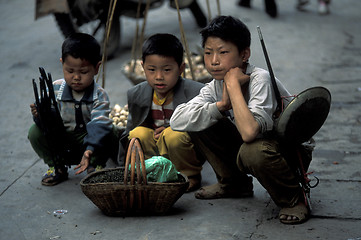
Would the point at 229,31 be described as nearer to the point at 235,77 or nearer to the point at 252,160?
the point at 235,77

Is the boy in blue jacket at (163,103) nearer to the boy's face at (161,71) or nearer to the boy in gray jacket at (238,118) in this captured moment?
the boy's face at (161,71)

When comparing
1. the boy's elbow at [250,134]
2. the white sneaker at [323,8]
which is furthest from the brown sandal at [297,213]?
the white sneaker at [323,8]

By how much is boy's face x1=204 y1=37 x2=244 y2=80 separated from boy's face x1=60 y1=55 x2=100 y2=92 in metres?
0.88

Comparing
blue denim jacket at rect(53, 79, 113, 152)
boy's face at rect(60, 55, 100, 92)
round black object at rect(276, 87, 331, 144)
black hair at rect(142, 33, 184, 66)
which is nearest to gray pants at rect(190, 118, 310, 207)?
round black object at rect(276, 87, 331, 144)

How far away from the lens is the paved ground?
2.69 metres

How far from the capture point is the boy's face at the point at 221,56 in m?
2.72

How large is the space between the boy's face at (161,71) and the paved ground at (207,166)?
650mm

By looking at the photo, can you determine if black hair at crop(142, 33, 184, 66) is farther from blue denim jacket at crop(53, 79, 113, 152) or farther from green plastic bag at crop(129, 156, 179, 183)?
green plastic bag at crop(129, 156, 179, 183)

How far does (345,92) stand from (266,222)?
2.67m

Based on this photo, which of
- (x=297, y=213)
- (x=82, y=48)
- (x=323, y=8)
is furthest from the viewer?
(x=323, y=8)

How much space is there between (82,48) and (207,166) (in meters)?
1.11

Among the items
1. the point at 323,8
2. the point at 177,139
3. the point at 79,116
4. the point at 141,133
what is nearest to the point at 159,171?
Answer: the point at 177,139

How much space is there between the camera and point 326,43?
671cm

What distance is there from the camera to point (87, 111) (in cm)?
338
